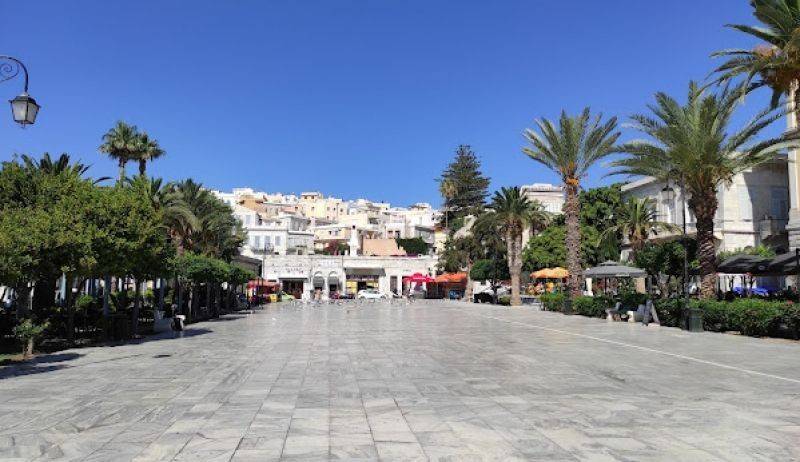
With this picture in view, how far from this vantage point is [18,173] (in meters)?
16.0

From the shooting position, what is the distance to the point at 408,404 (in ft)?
26.1

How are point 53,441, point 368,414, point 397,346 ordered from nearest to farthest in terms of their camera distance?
1. point 53,441
2. point 368,414
3. point 397,346

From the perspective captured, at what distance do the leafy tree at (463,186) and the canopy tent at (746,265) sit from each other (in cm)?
5467

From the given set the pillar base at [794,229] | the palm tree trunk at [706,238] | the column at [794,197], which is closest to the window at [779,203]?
the column at [794,197]

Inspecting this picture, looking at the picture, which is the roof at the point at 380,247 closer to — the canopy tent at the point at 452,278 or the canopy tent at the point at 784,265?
the canopy tent at the point at 452,278

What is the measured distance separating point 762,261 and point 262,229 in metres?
69.7

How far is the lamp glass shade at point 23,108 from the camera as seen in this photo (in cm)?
1054

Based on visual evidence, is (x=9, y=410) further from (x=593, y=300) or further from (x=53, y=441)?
(x=593, y=300)

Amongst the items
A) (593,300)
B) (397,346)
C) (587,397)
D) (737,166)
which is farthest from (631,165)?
(587,397)

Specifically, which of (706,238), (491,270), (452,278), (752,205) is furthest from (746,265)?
(452,278)

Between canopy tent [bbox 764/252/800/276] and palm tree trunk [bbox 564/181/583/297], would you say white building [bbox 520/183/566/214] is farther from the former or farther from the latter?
canopy tent [bbox 764/252/800/276]

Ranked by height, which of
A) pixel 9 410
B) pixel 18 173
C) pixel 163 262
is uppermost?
pixel 18 173

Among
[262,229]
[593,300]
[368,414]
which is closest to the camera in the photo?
[368,414]

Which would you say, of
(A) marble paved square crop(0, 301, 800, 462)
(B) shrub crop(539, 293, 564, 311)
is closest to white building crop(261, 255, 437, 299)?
(B) shrub crop(539, 293, 564, 311)
